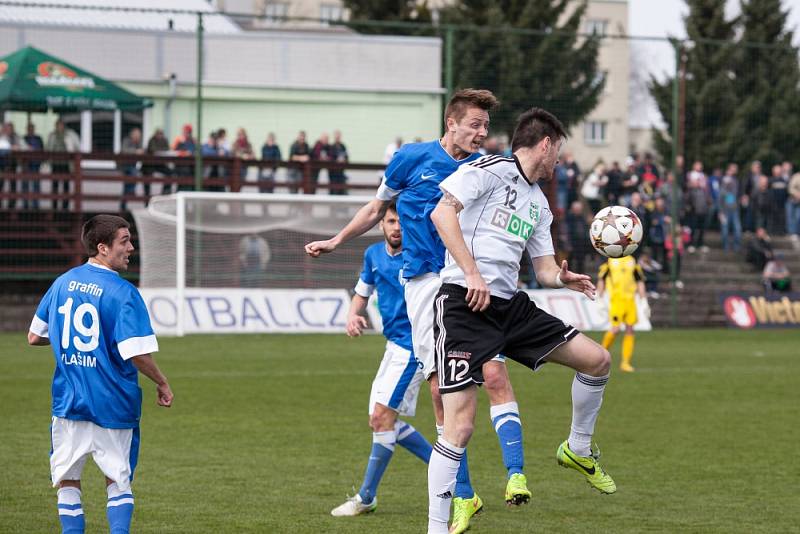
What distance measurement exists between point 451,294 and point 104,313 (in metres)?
1.74

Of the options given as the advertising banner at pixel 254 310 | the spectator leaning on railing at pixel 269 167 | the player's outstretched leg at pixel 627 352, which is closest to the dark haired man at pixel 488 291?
the player's outstretched leg at pixel 627 352

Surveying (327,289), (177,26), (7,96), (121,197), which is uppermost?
(177,26)

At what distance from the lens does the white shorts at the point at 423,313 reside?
7395mm

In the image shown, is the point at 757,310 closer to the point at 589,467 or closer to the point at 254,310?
the point at 254,310

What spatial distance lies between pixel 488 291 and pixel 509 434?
82 cm

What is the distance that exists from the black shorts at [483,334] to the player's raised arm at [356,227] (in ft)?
3.02

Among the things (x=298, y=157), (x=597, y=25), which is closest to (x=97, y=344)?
(x=298, y=157)

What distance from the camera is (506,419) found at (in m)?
6.83

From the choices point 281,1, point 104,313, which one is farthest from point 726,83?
point 281,1

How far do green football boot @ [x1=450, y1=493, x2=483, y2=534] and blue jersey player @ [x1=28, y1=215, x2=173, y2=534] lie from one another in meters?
1.65

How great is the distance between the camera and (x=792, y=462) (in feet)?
32.6

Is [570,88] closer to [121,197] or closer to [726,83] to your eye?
[726,83]

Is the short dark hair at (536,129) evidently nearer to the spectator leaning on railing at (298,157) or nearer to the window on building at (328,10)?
the spectator leaning on railing at (298,157)

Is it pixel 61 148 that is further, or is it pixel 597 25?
pixel 597 25
